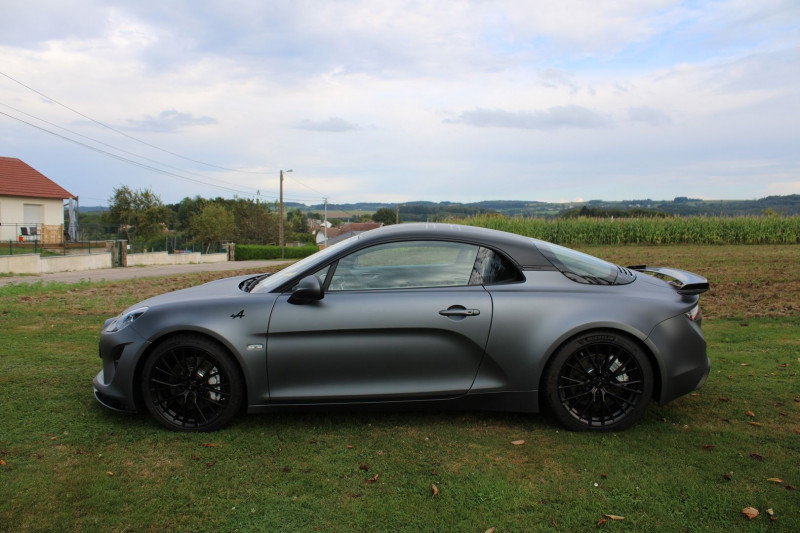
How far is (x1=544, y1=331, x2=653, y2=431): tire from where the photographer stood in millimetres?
3807

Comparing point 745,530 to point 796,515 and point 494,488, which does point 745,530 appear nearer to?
point 796,515

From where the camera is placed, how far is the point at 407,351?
3.77 metres

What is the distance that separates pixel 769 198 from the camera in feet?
145

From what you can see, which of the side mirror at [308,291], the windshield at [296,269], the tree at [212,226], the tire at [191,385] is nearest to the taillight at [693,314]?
the windshield at [296,269]

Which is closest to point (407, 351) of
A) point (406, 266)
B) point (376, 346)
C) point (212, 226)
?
point (376, 346)

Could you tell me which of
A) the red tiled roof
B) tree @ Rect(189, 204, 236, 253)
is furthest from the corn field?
tree @ Rect(189, 204, 236, 253)

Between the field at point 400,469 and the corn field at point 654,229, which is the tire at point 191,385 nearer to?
the field at point 400,469

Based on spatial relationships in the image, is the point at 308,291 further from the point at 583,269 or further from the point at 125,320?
the point at 583,269

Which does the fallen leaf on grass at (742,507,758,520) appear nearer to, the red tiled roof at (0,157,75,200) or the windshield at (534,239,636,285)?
the windshield at (534,239,636,285)

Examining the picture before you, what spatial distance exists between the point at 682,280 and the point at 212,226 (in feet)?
216

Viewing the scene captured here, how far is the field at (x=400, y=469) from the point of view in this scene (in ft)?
9.11

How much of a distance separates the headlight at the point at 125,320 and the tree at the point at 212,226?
6286cm

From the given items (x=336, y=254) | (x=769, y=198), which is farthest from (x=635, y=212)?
(x=336, y=254)

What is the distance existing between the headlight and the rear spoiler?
3.78 m
